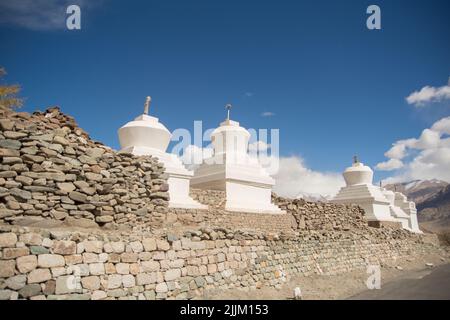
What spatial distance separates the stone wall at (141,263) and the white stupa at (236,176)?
4.69 meters

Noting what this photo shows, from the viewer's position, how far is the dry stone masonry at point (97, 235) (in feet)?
16.8

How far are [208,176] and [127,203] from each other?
28.3ft

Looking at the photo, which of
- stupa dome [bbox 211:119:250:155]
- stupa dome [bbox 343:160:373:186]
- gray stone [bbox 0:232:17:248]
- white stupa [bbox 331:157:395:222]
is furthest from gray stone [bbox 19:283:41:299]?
stupa dome [bbox 343:160:373:186]

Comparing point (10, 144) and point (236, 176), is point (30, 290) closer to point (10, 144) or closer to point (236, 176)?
point (10, 144)

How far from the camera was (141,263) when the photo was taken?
6.20 metres

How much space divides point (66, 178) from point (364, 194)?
20.9m

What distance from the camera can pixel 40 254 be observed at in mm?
5062

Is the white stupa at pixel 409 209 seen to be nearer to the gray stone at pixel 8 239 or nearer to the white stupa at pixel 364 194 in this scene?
the white stupa at pixel 364 194

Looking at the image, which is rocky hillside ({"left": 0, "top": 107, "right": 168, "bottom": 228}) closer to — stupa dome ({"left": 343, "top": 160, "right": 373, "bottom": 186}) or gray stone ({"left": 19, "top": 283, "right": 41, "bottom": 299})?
gray stone ({"left": 19, "top": 283, "right": 41, "bottom": 299})

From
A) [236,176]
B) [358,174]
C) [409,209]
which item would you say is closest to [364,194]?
[358,174]
